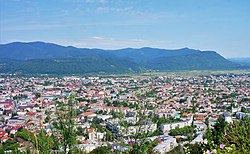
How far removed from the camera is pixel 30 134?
2383mm

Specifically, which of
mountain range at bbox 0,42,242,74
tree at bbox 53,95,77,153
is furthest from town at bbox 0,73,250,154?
mountain range at bbox 0,42,242,74

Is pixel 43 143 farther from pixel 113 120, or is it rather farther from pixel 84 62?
pixel 84 62

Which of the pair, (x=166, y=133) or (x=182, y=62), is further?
(x=182, y=62)

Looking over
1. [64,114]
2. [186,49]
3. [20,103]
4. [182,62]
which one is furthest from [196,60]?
[64,114]

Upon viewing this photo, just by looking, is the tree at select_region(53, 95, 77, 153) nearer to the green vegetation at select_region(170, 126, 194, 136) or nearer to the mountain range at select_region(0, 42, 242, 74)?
the green vegetation at select_region(170, 126, 194, 136)

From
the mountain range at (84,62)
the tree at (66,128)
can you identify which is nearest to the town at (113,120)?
the tree at (66,128)

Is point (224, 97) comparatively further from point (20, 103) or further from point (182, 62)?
point (182, 62)

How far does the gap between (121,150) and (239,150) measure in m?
0.98

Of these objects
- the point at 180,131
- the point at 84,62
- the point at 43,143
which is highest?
the point at 84,62

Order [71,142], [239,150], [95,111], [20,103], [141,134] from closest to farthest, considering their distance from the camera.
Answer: [239,150] → [141,134] → [71,142] → [95,111] → [20,103]

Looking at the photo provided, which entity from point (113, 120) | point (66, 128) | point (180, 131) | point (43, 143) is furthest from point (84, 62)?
point (43, 143)

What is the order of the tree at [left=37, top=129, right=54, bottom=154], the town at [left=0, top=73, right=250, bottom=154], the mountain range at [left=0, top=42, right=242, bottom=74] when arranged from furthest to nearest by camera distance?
the mountain range at [left=0, top=42, right=242, bottom=74]
the town at [left=0, top=73, right=250, bottom=154]
the tree at [left=37, top=129, right=54, bottom=154]

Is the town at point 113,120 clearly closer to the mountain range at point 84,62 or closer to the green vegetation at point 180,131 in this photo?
the green vegetation at point 180,131

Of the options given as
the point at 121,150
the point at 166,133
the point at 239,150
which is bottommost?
the point at 166,133
